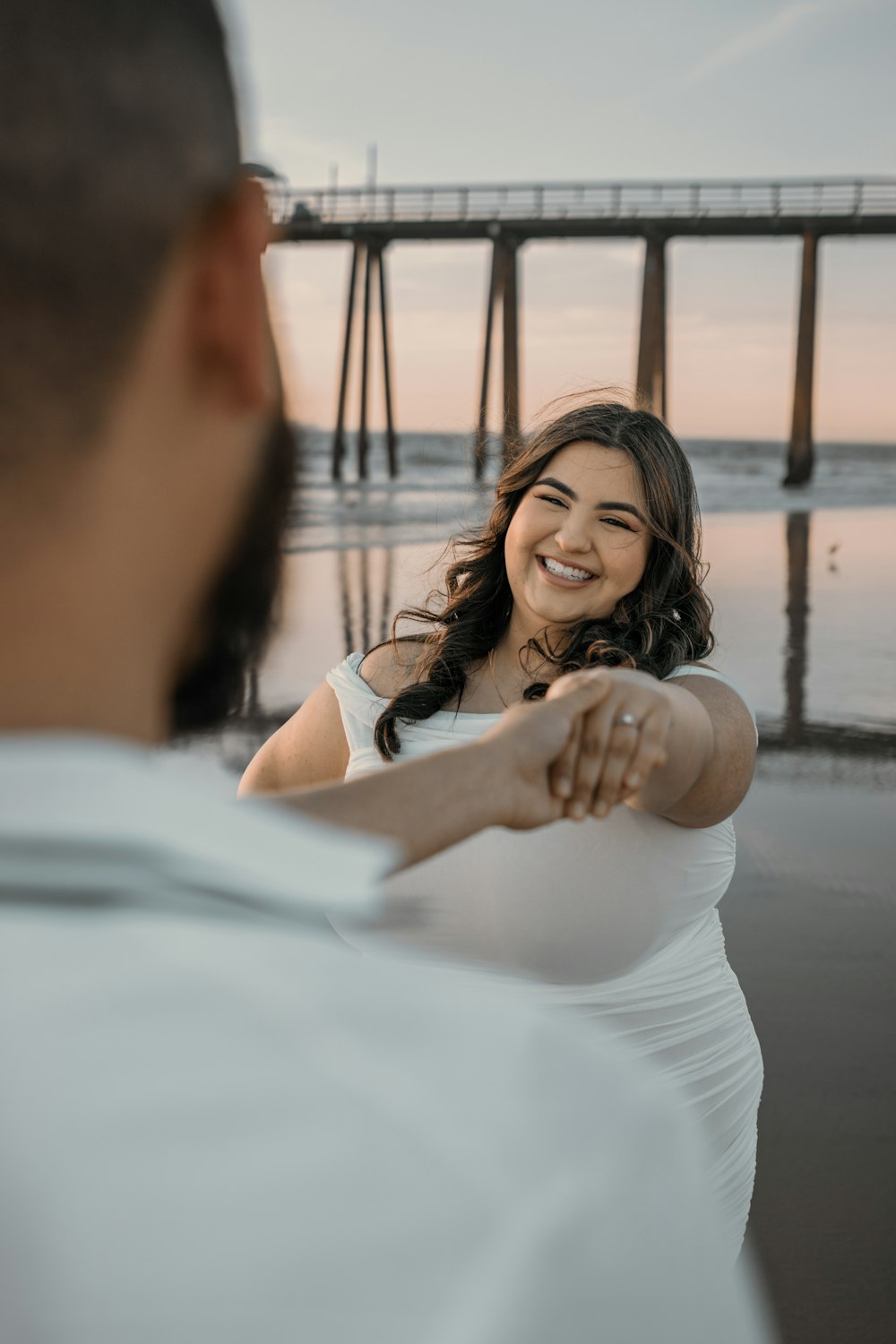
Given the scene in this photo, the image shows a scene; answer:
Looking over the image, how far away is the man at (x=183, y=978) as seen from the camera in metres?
0.36

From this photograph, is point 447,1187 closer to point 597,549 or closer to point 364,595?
point 597,549

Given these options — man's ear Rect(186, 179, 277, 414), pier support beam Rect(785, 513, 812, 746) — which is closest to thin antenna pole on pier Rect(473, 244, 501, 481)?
pier support beam Rect(785, 513, 812, 746)

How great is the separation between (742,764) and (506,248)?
19481mm

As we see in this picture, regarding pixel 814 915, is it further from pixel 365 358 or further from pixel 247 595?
pixel 365 358

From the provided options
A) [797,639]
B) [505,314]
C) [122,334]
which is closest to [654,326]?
[505,314]

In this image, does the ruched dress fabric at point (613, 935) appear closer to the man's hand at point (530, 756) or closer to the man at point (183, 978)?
the man's hand at point (530, 756)

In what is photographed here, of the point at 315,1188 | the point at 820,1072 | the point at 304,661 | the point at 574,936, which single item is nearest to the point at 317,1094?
the point at 315,1188

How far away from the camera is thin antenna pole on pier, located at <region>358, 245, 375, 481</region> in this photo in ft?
71.8

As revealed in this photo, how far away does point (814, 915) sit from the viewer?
3596mm

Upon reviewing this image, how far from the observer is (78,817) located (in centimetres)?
41

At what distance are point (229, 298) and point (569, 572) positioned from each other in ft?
7.55

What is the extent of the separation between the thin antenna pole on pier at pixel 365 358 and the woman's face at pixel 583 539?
20315 mm

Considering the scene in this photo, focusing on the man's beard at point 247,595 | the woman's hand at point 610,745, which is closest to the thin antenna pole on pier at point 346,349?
the woman's hand at point 610,745

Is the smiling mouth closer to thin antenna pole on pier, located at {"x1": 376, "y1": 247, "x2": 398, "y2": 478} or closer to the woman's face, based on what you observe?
the woman's face
